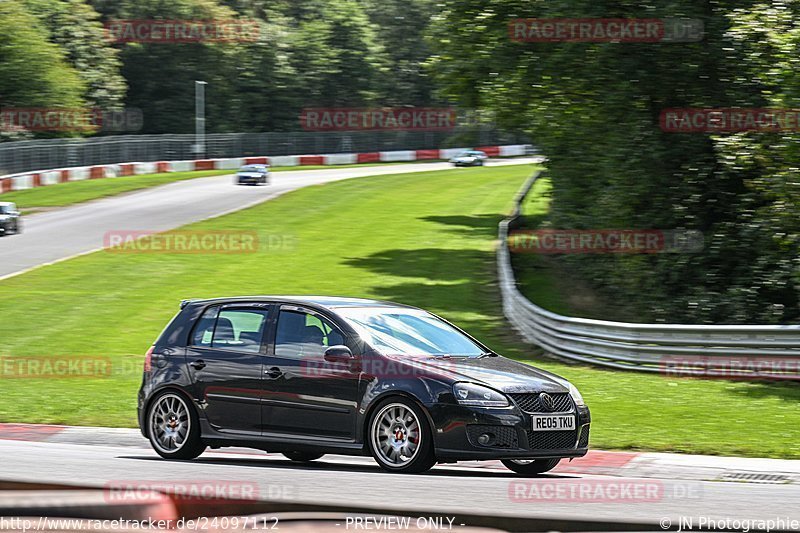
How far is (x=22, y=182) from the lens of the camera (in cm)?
5606

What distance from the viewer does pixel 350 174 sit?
225ft

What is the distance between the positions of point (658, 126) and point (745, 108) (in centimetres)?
177

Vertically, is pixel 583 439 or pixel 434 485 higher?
pixel 434 485

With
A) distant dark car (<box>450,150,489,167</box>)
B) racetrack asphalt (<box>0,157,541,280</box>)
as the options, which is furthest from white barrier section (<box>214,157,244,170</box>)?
distant dark car (<box>450,150,489,167</box>)

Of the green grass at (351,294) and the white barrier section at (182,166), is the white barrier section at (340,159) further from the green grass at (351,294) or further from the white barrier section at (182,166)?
the green grass at (351,294)

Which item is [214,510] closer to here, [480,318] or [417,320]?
[417,320]

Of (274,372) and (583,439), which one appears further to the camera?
(274,372)

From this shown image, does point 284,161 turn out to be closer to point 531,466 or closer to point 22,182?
point 22,182

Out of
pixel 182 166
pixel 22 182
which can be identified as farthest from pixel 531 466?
pixel 182 166

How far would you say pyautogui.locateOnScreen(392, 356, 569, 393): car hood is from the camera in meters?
9.65

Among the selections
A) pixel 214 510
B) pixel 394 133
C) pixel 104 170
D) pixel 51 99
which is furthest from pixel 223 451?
pixel 394 133

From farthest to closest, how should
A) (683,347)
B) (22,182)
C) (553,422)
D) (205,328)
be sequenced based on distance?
(22,182) → (683,347) → (205,328) → (553,422)

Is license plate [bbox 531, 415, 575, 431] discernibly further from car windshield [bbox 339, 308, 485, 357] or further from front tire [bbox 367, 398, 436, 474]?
car windshield [bbox 339, 308, 485, 357]

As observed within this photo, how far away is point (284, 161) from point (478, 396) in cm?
7137
